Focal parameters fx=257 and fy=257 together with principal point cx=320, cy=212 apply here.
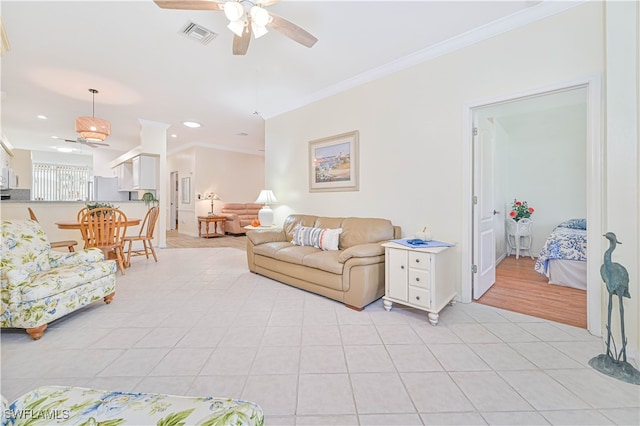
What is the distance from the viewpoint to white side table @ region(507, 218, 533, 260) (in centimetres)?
471

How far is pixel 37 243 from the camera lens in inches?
94.3

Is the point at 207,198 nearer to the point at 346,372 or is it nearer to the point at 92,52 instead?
the point at 92,52

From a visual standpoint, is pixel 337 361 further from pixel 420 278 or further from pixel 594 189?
pixel 594 189

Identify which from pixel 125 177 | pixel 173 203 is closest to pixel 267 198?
pixel 125 177

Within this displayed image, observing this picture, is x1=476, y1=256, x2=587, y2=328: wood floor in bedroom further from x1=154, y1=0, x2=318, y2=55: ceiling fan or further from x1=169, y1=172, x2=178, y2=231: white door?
x1=169, y1=172, x2=178, y2=231: white door

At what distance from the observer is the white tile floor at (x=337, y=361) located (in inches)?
51.5

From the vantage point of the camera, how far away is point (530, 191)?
16.3ft

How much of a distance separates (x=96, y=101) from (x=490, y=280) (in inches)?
263

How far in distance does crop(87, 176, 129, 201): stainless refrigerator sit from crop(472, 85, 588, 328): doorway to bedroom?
8.05 m

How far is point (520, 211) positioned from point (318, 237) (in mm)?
4022

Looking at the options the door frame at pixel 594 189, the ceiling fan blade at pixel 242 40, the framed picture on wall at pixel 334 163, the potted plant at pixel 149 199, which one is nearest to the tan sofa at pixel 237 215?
the potted plant at pixel 149 199

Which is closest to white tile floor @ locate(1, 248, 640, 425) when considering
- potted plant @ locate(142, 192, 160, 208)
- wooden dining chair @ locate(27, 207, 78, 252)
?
wooden dining chair @ locate(27, 207, 78, 252)

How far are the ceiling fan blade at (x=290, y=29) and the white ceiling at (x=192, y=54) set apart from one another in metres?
0.34

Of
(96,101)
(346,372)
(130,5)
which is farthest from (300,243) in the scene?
(96,101)
